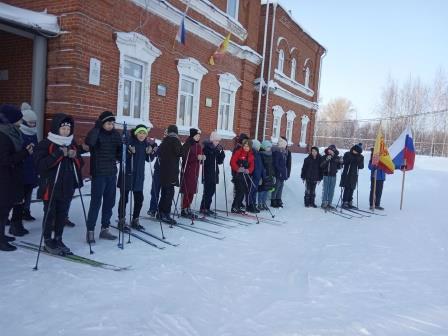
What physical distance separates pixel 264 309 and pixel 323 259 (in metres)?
2.15

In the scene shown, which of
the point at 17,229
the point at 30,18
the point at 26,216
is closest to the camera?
the point at 17,229

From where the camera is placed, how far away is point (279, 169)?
31.2 feet

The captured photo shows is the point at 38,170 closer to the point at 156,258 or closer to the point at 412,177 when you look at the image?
the point at 156,258

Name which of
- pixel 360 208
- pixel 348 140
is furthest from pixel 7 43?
pixel 348 140

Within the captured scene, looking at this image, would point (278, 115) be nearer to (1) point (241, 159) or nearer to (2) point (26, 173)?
(1) point (241, 159)

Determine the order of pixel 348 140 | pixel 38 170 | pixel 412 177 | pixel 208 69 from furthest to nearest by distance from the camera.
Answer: pixel 348 140 < pixel 412 177 < pixel 208 69 < pixel 38 170

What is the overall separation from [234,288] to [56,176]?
94.9 inches

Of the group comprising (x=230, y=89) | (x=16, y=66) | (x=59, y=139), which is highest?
(x=230, y=89)

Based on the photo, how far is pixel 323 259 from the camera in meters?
5.51

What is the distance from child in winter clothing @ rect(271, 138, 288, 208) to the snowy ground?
9.49ft

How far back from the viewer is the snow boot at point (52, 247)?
4.54m

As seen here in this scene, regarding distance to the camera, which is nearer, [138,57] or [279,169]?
[138,57]

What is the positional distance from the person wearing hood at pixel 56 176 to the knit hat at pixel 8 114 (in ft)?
1.40

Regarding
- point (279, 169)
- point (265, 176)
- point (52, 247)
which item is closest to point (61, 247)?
point (52, 247)
